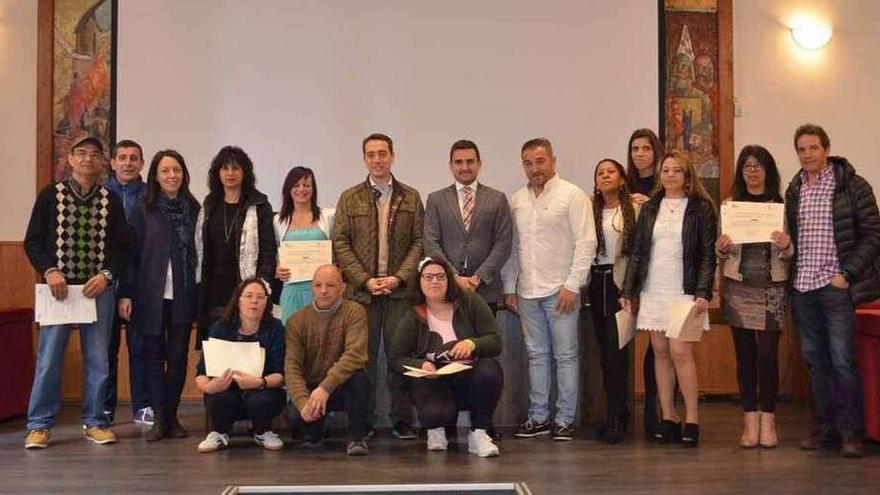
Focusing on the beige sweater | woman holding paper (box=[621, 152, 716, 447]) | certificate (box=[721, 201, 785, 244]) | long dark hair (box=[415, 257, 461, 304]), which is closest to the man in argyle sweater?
the beige sweater

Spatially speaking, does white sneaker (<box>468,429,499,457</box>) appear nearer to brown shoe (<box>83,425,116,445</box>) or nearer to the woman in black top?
the woman in black top

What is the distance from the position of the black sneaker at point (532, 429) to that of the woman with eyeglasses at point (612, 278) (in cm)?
30

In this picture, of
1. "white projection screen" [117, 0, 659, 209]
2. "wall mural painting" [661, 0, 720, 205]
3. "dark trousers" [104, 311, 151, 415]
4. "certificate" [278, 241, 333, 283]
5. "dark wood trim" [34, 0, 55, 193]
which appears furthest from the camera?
"wall mural painting" [661, 0, 720, 205]

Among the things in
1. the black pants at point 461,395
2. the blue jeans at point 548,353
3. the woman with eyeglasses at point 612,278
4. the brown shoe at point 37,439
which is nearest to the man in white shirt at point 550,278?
the blue jeans at point 548,353

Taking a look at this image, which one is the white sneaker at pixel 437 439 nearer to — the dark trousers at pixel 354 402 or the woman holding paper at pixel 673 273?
the dark trousers at pixel 354 402

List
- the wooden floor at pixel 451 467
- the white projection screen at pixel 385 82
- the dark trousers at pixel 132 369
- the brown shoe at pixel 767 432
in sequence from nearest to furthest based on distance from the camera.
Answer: the wooden floor at pixel 451 467
the brown shoe at pixel 767 432
the dark trousers at pixel 132 369
the white projection screen at pixel 385 82

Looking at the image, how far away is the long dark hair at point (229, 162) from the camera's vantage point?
14.8 feet

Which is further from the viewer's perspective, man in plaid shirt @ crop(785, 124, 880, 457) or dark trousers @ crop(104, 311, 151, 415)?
dark trousers @ crop(104, 311, 151, 415)

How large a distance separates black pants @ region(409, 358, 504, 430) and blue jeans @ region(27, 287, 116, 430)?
165 cm

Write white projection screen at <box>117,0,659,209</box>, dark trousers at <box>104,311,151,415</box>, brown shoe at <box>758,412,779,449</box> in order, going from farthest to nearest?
white projection screen at <box>117,0,659,209</box>
dark trousers at <box>104,311,151,415</box>
brown shoe at <box>758,412,779,449</box>

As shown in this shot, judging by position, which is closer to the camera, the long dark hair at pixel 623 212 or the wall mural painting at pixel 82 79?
the long dark hair at pixel 623 212

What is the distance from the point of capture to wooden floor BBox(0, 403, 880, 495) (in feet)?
11.4

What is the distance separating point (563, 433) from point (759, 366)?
104 centimetres

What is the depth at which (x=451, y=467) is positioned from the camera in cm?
379
